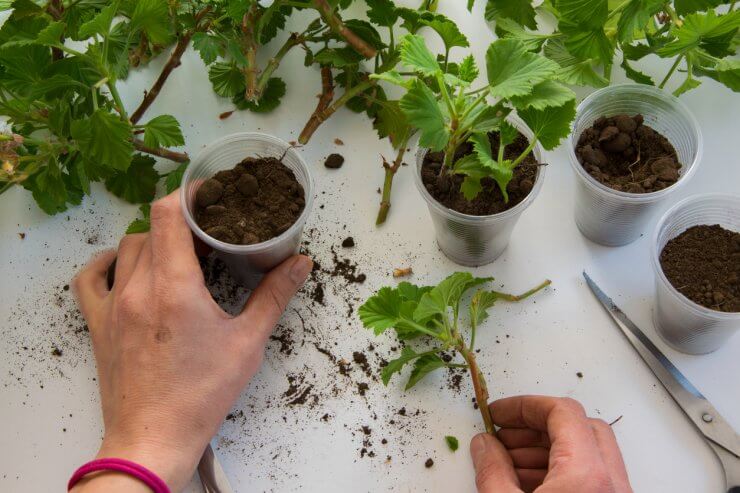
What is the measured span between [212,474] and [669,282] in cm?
74

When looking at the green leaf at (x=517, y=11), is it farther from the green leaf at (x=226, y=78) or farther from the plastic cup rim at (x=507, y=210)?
the green leaf at (x=226, y=78)

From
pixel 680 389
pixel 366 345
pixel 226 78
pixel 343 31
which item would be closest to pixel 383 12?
pixel 343 31

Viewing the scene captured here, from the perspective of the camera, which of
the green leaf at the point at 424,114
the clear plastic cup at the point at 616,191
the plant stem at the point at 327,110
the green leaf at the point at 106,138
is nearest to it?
the green leaf at the point at 424,114

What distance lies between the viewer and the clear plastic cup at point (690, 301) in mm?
973

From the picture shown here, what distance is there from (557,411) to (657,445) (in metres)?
0.22

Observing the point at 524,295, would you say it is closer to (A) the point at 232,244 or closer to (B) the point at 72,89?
(A) the point at 232,244

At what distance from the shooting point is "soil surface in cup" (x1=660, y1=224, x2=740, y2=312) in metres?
1.00

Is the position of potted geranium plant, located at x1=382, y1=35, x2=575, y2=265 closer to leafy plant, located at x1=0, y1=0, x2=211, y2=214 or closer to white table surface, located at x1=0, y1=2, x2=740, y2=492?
white table surface, located at x1=0, y1=2, x2=740, y2=492

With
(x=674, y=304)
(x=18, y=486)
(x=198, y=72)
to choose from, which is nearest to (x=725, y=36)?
(x=674, y=304)

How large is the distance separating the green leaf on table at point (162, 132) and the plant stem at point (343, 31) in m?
0.29

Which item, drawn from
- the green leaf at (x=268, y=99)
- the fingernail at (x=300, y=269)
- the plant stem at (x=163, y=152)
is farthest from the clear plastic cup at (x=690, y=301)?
the plant stem at (x=163, y=152)

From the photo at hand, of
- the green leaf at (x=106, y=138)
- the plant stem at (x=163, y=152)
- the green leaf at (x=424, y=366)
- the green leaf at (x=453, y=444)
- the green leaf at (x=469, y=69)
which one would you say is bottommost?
the green leaf at (x=453, y=444)

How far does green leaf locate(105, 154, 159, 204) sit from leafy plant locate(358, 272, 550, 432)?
0.46 m

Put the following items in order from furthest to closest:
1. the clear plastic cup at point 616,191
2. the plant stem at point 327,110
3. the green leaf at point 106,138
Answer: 1. the plant stem at point 327,110
2. the clear plastic cup at point 616,191
3. the green leaf at point 106,138
